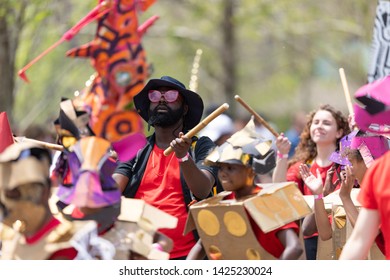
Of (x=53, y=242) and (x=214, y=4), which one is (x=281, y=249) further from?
(x=214, y=4)

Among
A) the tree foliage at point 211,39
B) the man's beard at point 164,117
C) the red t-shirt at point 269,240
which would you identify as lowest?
the tree foliage at point 211,39

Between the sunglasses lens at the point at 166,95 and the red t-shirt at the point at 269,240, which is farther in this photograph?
the sunglasses lens at the point at 166,95

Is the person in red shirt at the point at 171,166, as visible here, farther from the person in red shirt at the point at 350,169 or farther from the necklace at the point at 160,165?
the person in red shirt at the point at 350,169

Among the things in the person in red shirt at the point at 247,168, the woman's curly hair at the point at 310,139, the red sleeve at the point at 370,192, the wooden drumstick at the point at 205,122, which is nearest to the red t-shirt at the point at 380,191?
the red sleeve at the point at 370,192

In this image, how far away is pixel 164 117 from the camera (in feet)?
22.4

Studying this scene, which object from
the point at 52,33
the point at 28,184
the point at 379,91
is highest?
the point at 379,91

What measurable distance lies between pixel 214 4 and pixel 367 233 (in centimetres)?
1995

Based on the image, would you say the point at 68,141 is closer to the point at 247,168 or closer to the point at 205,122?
the point at 205,122

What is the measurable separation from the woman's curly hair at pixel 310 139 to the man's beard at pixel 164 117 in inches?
72.9

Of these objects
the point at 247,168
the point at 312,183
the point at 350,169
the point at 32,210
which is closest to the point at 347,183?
the point at 350,169

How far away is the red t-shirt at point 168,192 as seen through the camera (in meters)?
6.50

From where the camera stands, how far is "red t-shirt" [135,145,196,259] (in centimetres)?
650

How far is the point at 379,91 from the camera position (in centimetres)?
547
